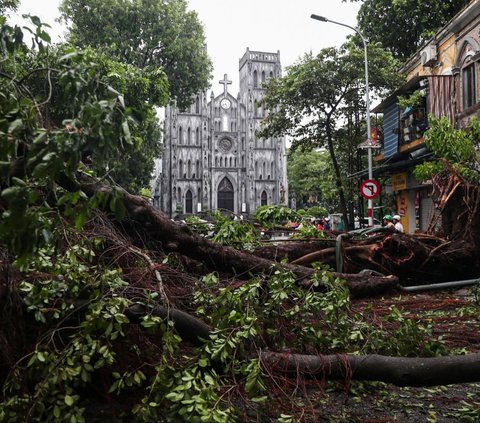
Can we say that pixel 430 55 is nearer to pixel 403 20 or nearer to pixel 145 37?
pixel 403 20

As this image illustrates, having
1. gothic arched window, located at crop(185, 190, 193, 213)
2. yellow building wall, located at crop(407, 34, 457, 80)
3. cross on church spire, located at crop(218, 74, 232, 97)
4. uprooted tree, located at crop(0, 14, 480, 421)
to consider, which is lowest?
uprooted tree, located at crop(0, 14, 480, 421)

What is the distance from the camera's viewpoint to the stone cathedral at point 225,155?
5806 cm

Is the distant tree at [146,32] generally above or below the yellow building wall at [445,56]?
above

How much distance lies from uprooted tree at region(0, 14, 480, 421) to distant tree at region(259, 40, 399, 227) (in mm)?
16033

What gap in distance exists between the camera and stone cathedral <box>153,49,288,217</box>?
58.1m

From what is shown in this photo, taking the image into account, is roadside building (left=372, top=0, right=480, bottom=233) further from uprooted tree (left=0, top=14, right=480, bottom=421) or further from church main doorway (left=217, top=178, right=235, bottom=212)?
church main doorway (left=217, top=178, right=235, bottom=212)

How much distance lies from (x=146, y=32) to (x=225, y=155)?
35856mm

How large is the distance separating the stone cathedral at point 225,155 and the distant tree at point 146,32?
31768mm

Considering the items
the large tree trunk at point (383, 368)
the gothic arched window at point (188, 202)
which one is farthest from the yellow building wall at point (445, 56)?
the gothic arched window at point (188, 202)

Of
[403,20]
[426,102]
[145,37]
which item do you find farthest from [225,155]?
[426,102]

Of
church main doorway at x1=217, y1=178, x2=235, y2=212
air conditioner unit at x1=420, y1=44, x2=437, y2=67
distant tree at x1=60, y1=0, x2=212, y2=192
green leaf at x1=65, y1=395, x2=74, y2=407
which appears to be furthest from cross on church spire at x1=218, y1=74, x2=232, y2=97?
green leaf at x1=65, y1=395, x2=74, y2=407

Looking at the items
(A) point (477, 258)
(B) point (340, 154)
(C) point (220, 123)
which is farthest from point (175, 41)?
(C) point (220, 123)

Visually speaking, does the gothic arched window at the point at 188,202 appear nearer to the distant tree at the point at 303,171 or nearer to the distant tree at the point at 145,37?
the distant tree at the point at 303,171

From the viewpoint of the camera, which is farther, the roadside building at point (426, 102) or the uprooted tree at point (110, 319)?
the roadside building at point (426, 102)
